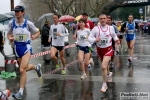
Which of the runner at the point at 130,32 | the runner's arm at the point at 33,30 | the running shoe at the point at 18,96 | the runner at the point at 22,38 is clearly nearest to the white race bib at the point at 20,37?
the runner at the point at 22,38

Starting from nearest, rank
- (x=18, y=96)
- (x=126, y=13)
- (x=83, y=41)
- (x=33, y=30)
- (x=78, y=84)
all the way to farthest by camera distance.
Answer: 1. (x=18, y=96)
2. (x=33, y=30)
3. (x=78, y=84)
4. (x=83, y=41)
5. (x=126, y=13)

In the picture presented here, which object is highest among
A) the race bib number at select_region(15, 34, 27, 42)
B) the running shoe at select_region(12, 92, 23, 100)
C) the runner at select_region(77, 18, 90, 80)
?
the race bib number at select_region(15, 34, 27, 42)

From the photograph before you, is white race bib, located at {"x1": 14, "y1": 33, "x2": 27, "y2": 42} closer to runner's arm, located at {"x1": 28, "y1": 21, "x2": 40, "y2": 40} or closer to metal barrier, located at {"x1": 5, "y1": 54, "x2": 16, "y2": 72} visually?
runner's arm, located at {"x1": 28, "y1": 21, "x2": 40, "y2": 40}

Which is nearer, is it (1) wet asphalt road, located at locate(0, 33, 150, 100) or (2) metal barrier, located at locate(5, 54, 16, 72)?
(1) wet asphalt road, located at locate(0, 33, 150, 100)

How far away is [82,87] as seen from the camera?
846 cm

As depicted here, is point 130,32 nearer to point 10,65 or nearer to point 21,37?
point 10,65

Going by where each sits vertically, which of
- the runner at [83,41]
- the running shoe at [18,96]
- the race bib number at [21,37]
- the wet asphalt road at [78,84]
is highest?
the race bib number at [21,37]

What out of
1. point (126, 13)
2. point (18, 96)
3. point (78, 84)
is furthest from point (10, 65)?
point (126, 13)

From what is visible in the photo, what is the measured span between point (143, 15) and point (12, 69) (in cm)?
8093

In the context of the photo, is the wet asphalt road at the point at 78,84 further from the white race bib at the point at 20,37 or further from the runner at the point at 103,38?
the white race bib at the point at 20,37

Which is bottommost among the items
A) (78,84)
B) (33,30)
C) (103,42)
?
(78,84)

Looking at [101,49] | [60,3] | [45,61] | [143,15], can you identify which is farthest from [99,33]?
[143,15]

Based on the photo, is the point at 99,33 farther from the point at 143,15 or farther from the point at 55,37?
the point at 143,15

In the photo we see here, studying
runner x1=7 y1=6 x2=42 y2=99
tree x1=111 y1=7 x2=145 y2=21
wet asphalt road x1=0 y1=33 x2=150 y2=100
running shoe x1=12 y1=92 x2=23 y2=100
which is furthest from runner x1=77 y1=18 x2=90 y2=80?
tree x1=111 y1=7 x2=145 y2=21
